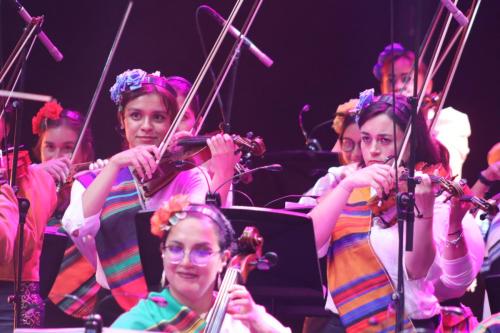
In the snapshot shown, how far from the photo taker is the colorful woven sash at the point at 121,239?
2.85 metres

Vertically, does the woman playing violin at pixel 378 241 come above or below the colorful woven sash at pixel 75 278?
above

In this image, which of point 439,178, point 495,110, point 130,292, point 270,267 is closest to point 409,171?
point 439,178

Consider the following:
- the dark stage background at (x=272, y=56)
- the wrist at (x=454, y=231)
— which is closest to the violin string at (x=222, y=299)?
the wrist at (x=454, y=231)

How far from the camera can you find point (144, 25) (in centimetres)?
476

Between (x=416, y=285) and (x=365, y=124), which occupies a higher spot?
(x=365, y=124)

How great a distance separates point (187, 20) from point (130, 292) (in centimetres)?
231

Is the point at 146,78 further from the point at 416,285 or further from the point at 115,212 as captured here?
the point at 416,285

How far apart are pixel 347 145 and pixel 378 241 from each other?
0.97 meters

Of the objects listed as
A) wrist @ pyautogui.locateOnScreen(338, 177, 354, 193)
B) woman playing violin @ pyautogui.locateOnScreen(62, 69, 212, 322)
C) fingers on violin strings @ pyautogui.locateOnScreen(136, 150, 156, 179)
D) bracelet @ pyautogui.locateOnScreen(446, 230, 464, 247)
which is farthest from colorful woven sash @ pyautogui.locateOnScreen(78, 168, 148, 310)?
bracelet @ pyautogui.locateOnScreen(446, 230, 464, 247)

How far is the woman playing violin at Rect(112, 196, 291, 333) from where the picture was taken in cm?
223

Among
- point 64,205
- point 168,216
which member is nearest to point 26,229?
point 64,205

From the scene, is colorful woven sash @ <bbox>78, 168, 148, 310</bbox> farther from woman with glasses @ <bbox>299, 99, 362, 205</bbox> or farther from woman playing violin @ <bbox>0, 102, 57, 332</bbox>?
woman with glasses @ <bbox>299, 99, 362, 205</bbox>

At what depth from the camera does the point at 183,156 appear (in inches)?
118

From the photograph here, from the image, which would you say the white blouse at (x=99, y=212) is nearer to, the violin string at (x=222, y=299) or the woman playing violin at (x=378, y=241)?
the woman playing violin at (x=378, y=241)
